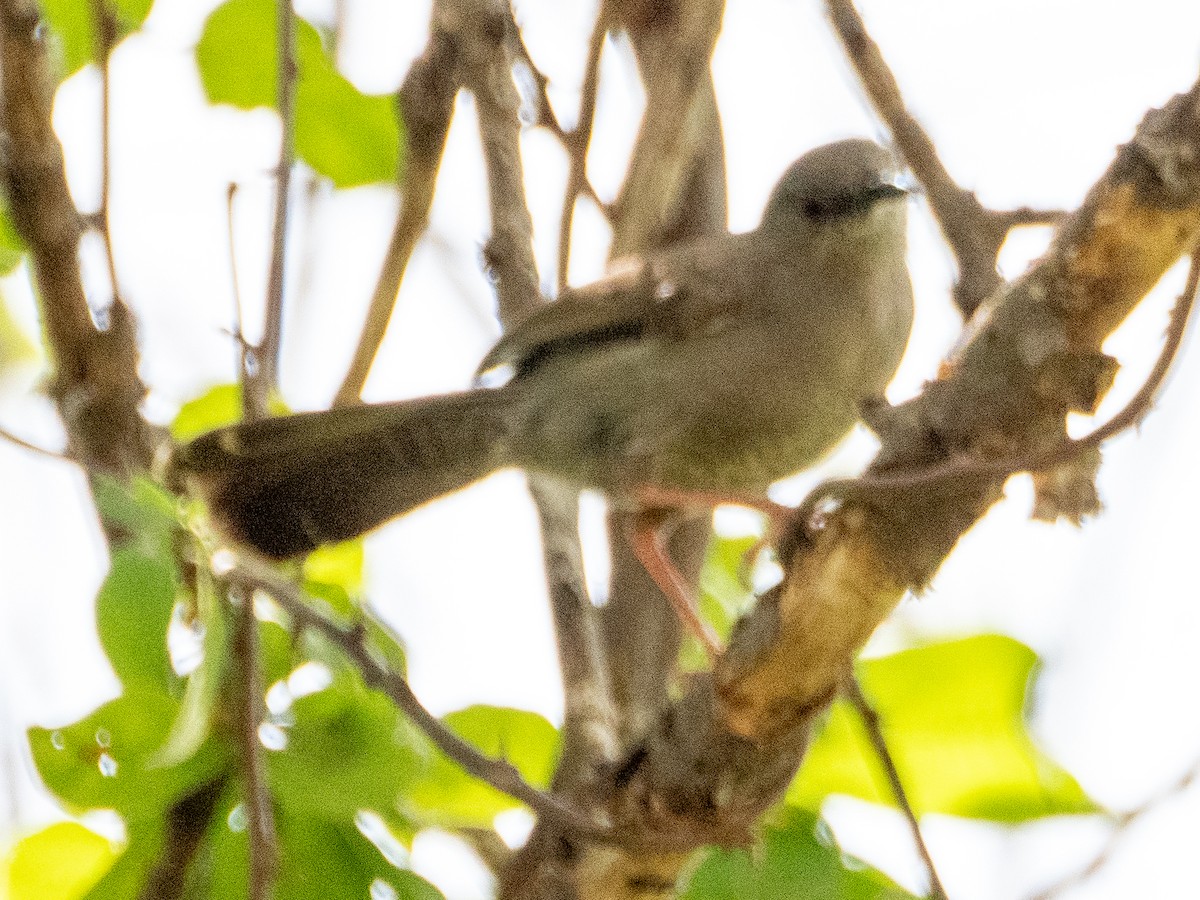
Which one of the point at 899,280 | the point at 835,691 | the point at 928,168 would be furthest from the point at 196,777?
the point at 899,280

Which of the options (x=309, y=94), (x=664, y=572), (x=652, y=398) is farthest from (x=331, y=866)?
(x=309, y=94)

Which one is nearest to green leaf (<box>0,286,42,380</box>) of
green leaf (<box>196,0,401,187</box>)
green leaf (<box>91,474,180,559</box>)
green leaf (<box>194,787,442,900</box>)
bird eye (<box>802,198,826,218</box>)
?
green leaf (<box>196,0,401,187</box>)

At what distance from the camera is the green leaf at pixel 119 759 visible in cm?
254

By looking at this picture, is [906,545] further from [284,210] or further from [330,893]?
Answer: [284,210]

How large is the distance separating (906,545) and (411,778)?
99 centimetres

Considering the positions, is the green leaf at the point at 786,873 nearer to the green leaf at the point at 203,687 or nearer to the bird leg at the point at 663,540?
the bird leg at the point at 663,540

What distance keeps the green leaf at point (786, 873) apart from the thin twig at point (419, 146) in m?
1.76

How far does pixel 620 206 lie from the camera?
13.7 feet

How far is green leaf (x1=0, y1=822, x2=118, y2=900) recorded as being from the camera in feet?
9.48

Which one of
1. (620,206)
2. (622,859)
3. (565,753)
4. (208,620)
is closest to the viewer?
(208,620)

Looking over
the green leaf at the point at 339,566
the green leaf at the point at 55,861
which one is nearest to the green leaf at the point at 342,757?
the green leaf at the point at 55,861

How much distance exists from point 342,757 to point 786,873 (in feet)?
2.75

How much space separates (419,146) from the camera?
3836 millimetres

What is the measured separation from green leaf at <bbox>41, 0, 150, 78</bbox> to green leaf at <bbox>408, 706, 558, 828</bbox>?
1.91m
